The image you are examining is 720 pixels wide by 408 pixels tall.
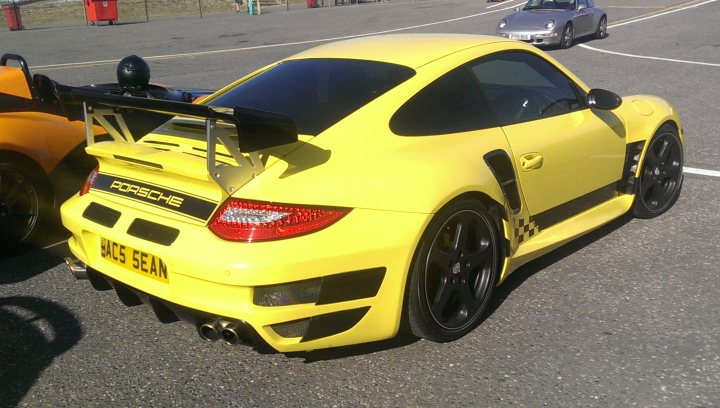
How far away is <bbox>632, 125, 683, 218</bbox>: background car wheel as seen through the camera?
4926 mm

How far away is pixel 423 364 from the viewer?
3.27m

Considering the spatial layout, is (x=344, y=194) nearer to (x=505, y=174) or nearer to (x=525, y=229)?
(x=505, y=174)

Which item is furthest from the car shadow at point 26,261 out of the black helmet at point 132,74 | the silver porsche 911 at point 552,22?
the silver porsche 911 at point 552,22

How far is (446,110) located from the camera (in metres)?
3.60

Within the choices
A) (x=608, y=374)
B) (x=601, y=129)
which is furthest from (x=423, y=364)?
(x=601, y=129)

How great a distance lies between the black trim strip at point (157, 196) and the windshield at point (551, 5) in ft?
52.0

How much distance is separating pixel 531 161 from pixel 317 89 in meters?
1.19

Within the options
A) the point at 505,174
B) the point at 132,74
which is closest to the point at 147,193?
the point at 505,174

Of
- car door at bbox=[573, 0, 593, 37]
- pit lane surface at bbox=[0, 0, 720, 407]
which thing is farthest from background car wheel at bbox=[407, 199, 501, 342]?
car door at bbox=[573, 0, 593, 37]

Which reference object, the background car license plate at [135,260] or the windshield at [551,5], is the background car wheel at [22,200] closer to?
the background car license plate at [135,260]

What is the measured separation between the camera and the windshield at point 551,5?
1748cm

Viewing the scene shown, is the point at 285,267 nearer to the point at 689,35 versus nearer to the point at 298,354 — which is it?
the point at 298,354

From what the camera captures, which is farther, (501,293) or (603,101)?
(603,101)

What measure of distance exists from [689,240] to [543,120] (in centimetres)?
150
